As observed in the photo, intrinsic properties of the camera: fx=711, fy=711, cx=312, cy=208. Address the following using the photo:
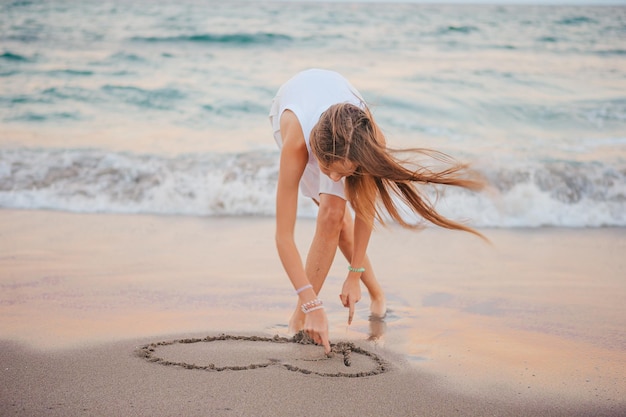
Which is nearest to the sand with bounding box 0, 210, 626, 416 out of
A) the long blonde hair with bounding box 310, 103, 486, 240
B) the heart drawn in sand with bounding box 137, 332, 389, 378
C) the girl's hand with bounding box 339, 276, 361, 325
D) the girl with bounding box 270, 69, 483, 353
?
the heart drawn in sand with bounding box 137, 332, 389, 378

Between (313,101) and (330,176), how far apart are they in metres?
0.36

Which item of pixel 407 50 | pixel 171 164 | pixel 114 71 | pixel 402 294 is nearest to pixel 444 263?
pixel 402 294

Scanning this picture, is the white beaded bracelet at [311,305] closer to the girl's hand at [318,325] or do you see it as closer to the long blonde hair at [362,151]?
the girl's hand at [318,325]

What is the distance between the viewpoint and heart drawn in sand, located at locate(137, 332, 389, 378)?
2.95 m

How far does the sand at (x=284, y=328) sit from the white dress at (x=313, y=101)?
758mm

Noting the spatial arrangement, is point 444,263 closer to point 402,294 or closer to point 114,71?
point 402,294

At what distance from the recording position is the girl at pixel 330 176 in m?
2.76

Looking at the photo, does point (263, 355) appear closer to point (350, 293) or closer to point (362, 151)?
point (350, 293)

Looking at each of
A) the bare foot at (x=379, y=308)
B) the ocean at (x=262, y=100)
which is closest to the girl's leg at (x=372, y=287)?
the bare foot at (x=379, y=308)

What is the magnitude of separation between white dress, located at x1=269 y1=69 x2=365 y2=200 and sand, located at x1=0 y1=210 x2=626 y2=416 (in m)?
0.76

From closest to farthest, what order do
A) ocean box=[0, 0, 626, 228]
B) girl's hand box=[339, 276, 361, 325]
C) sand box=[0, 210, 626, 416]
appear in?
sand box=[0, 210, 626, 416] < girl's hand box=[339, 276, 361, 325] < ocean box=[0, 0, 626, 228]

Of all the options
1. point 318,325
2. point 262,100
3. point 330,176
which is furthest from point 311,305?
point 262,100

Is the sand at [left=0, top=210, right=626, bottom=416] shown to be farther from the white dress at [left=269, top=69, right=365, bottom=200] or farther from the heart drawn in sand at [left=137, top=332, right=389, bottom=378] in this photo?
the white dress at [left=269, top=69, right=365, bottom=200]

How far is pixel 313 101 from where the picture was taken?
3016 millimetres
